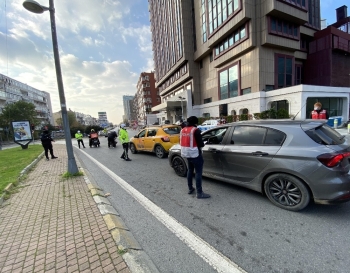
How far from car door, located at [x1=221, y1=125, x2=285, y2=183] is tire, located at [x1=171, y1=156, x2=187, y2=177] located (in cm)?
134

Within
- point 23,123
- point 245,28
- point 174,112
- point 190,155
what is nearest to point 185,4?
point 245,28

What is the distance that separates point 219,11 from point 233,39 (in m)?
4.83


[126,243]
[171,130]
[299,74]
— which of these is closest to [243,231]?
[126,243]

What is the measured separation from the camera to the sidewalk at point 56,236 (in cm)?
202

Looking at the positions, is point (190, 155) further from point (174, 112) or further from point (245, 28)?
point (174, 112)

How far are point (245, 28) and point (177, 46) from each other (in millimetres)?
16971

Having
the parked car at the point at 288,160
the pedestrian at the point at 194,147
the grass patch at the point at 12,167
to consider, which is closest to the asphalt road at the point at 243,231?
the parked car at the point at 288,160

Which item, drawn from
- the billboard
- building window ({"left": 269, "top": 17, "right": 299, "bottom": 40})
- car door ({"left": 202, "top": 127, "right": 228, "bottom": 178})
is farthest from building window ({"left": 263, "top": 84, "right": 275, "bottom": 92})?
the billboard

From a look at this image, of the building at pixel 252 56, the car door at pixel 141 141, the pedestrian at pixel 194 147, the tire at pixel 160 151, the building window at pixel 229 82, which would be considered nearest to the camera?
the pedestrian at pixel 194 147

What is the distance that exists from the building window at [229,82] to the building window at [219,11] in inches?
258

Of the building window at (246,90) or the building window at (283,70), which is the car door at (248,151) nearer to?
the building window at (246,90)

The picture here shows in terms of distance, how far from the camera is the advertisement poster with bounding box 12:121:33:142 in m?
15.2

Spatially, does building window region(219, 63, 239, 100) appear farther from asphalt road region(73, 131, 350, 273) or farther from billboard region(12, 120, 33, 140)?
billboard region(12, 120, 33, 140)

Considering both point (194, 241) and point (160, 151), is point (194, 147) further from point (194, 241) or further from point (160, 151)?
point (160, 151)
